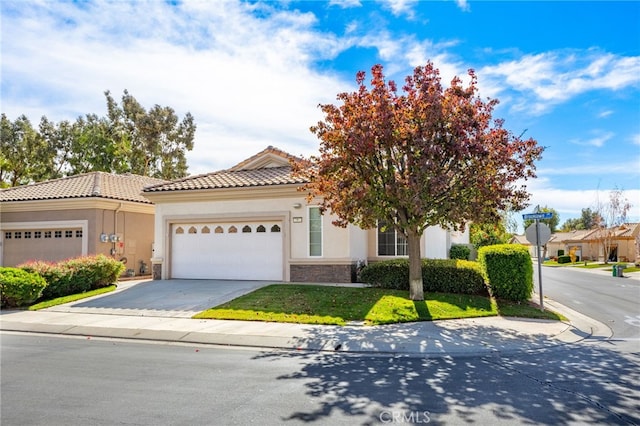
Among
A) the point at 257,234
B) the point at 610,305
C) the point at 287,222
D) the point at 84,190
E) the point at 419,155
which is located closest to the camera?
the point at 419,155

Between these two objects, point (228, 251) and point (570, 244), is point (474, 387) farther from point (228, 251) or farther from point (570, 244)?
point (570, 244)

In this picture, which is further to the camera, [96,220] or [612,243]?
[612,243]

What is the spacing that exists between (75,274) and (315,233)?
8.61 m

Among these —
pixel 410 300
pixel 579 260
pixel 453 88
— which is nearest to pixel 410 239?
pixel 410 300

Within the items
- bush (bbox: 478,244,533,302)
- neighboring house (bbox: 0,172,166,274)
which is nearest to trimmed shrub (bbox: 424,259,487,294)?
bush (bbox: 478,244,533,302)

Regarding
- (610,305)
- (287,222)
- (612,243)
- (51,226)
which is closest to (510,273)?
(610,305)

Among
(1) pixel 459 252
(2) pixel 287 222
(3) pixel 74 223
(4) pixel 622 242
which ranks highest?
(3) pixel 74 223

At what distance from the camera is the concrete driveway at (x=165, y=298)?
44.6ft

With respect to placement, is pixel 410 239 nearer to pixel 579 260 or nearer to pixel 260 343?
pixel 260 343

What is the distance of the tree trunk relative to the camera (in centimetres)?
1362

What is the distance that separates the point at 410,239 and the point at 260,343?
5.86 m

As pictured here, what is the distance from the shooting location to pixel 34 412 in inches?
215

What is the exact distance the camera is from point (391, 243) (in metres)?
18.7

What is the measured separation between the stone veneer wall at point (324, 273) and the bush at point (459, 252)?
10.3 meters
